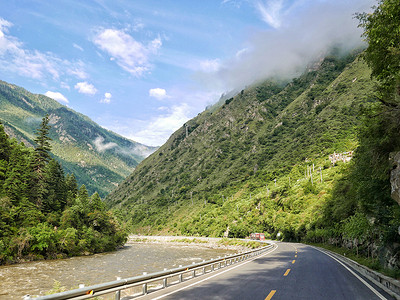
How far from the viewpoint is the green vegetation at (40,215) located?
4438cm

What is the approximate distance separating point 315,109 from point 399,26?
176 meters

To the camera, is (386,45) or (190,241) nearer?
(386,45)

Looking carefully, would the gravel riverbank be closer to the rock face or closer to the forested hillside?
the forested hillside

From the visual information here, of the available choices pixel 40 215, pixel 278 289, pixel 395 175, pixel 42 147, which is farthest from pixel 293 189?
pixel 278 289

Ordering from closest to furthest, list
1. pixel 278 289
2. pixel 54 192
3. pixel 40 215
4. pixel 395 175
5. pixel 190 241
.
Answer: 1. pixel 278 289
2. pixel 395 175
3. pixel 40 215
4. pixel 54 192
5. pixel 190 241

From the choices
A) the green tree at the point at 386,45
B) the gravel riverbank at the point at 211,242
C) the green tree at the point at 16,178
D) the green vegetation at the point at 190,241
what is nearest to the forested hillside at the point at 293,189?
the green tree at the point at 386,45

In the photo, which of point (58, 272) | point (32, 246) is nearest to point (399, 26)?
point (58, 272)

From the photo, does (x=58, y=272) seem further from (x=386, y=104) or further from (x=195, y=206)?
(x=195, y=206)

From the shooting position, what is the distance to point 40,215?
5278cm

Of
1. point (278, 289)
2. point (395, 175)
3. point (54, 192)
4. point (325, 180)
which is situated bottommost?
point (278, 289)

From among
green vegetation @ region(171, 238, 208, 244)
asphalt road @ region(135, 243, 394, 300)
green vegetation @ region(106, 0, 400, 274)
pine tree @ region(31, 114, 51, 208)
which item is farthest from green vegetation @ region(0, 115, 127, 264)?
green vegetation @ region(106, 0, 400, 274)

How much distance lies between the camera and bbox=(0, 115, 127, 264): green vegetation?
44.4 meters

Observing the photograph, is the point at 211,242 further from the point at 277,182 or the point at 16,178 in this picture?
the point at 16,178

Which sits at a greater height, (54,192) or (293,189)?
(293,189)
